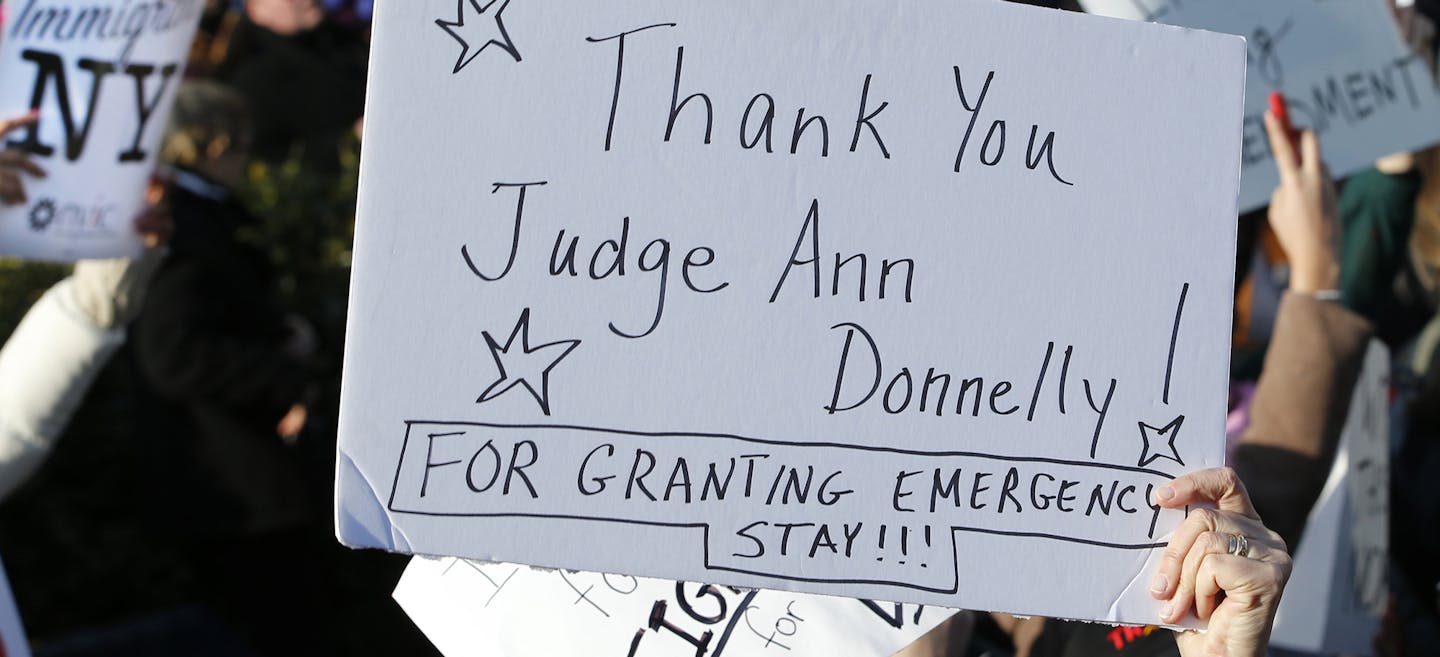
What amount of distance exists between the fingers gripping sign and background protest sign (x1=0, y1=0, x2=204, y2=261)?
6.75ft

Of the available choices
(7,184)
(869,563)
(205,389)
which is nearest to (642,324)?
(869,563)

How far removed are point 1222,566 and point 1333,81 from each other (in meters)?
1.22

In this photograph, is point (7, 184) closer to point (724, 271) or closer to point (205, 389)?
point (205, 389)

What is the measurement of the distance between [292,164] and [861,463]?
147 inches

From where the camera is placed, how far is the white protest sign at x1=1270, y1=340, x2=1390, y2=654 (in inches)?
96.0

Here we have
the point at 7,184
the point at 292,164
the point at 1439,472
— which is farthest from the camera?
the point at 292,164

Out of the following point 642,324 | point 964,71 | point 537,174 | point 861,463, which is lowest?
point 861,463

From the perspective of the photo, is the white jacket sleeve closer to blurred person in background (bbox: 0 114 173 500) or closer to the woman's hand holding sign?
blurred person in background (bbox: 0 114 173 500)

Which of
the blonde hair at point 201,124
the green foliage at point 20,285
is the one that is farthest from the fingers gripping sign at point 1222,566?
the green foliage at point 20,285

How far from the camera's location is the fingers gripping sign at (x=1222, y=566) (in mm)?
1374

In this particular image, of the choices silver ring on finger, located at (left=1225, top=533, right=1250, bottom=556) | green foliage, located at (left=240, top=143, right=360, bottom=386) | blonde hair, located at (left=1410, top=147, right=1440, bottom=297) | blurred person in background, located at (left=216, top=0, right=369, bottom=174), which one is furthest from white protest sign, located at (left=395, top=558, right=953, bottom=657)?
blurred person in background, located at (left=216, top=0, right=369, bottom=174)

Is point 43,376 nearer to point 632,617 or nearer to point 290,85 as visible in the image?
point 632,617

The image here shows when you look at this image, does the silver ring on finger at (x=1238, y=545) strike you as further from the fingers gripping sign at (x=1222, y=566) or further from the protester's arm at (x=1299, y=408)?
the protester's arm at (x=1299, y=408)

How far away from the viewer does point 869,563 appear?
138cm
